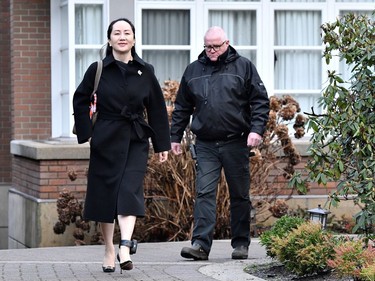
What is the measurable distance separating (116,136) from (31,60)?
5854mm

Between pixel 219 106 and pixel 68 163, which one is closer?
pixel 219 106

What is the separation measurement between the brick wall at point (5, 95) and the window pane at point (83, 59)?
7.50 feet

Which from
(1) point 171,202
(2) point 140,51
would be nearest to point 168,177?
(1) point 171,202

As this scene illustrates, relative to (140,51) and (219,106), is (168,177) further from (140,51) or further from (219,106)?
(219,106)

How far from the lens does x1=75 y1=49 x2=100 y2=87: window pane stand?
1397 cm

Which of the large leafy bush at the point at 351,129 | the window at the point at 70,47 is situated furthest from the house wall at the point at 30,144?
the large leafy bush at the point at 351,129

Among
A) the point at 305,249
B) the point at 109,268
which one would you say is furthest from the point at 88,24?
the point at 305,249

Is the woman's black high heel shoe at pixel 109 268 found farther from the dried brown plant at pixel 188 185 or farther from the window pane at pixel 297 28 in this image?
the window pane at pixel 297 28

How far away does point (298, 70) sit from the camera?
1452 centimetres

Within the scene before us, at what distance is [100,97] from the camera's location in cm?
898

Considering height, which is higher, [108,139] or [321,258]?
[108,139]

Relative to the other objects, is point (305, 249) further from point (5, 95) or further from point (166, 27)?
point (5, 95)

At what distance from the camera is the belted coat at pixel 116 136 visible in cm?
887

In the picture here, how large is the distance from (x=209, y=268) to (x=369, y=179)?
157 cm
